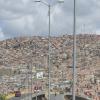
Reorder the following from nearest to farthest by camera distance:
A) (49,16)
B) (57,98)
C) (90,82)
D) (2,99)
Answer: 1. (49,16)
2. (57,98)
3. (2,99)
4. (90,82)

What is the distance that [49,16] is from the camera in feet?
190

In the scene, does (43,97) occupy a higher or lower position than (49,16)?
lower

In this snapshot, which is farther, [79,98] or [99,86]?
[99,86]

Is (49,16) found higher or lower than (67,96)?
higher

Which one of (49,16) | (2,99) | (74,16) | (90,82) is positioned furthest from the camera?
(90,82)

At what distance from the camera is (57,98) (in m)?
68.7

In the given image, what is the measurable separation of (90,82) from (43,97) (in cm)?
9071

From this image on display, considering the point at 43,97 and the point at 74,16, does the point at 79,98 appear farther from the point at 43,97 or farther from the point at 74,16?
the point at 74,16

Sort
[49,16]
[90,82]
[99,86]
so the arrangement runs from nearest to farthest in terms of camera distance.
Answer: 1. [49,16]
2. [99,86]
3. [90,82]

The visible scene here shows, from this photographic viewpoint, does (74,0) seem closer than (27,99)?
Yes

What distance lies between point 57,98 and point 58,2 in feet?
61.6

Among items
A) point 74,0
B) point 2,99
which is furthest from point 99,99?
point 74,0

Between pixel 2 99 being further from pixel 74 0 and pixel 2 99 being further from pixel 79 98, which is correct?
pixel 74 0

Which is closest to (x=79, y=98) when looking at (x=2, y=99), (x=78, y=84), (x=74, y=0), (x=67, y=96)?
(x=67, y=96)
